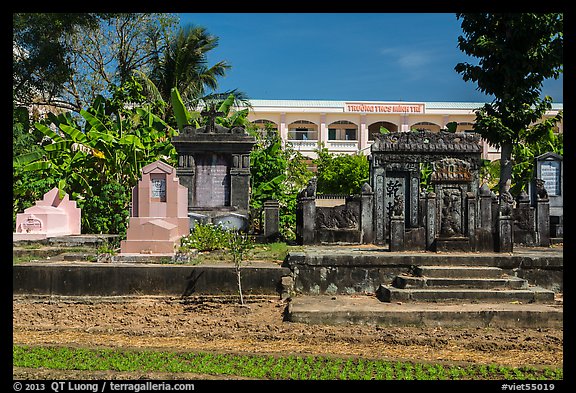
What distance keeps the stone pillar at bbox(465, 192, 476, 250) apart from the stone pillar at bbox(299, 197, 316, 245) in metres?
3.92

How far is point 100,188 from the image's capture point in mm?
18328

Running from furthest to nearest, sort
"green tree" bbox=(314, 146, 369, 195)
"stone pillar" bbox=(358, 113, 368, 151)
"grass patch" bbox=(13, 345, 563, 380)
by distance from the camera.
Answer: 1. "stone pillar" bbox=(358, 113, 368, 151)
2. "green tree" bbox=(314, 146, 369, 195)
3. "grass patch" bbox=(13, 345, 563, 380)

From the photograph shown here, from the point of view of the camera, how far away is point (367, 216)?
13609 mm

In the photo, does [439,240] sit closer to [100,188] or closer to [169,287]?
[169,287]

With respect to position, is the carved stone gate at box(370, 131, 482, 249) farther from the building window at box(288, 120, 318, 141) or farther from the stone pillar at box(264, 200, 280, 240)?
the building window at box(288, 120, 318, 141)

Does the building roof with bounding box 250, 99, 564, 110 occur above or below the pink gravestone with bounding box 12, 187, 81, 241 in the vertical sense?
above

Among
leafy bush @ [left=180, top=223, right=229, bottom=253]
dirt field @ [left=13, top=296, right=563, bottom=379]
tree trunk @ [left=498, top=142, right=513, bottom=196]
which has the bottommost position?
dirt field @ [left=13, top=296, right=563, bottom=379]

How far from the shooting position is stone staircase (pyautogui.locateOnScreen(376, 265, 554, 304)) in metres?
8.74

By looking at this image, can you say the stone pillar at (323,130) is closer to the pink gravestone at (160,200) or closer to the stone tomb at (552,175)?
the stone tomb at (552,175)

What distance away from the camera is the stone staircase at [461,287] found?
28.7ft

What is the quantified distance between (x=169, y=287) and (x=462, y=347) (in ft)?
16.7

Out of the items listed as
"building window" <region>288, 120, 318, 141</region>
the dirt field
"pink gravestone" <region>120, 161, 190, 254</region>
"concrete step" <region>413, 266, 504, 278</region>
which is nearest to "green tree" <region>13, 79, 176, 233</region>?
"pink gravestone" <region>120, 161, 190, 254</region>
